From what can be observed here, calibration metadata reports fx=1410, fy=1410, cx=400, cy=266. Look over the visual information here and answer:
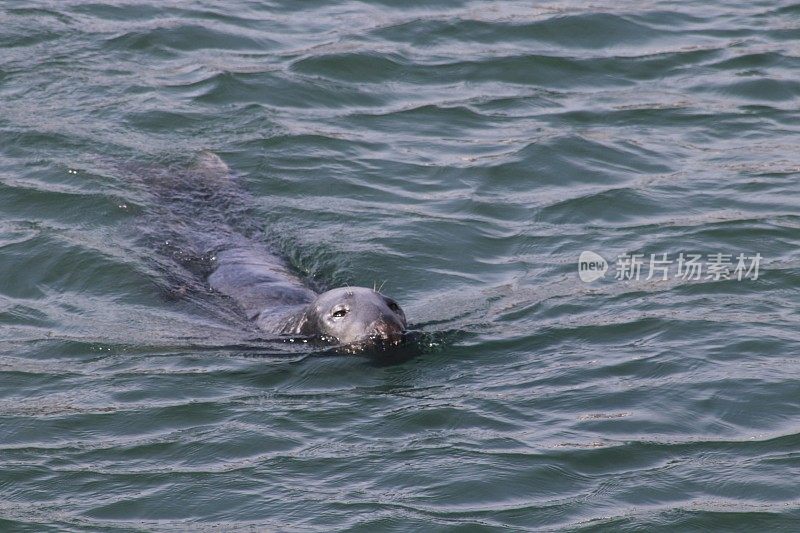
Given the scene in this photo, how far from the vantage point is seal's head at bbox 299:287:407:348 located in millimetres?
8688

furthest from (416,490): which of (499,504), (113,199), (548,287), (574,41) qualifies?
(574,41)

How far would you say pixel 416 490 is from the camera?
726cm

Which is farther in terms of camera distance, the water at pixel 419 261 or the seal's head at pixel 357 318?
the seal's head at pixel 357 318

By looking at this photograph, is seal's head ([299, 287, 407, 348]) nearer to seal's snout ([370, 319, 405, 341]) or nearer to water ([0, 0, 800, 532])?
seal's snout ([370, 319, 405, 341])

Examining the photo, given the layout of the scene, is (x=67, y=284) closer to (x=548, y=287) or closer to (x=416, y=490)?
(x=548, y=287)

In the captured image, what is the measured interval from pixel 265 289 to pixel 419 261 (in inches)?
57.1

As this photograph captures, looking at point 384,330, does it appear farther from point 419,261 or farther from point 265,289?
point 419,261

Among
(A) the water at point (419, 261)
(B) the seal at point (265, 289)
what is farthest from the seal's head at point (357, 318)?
(A) the water at point (419, 261)

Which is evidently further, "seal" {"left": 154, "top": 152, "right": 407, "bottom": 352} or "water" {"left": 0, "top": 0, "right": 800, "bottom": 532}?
"seal" {"left": 154, "top": 152, "right": 407, "bottom": 352}

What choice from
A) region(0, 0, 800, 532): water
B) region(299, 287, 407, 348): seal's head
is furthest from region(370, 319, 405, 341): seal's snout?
region(0, 0, 800, 532): water

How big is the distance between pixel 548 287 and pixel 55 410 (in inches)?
145

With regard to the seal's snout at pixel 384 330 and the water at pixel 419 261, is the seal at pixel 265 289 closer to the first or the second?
the seal's snout at pixel 384 330

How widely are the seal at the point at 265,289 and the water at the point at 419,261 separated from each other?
0.20 metres

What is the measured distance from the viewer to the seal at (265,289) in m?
8.76
